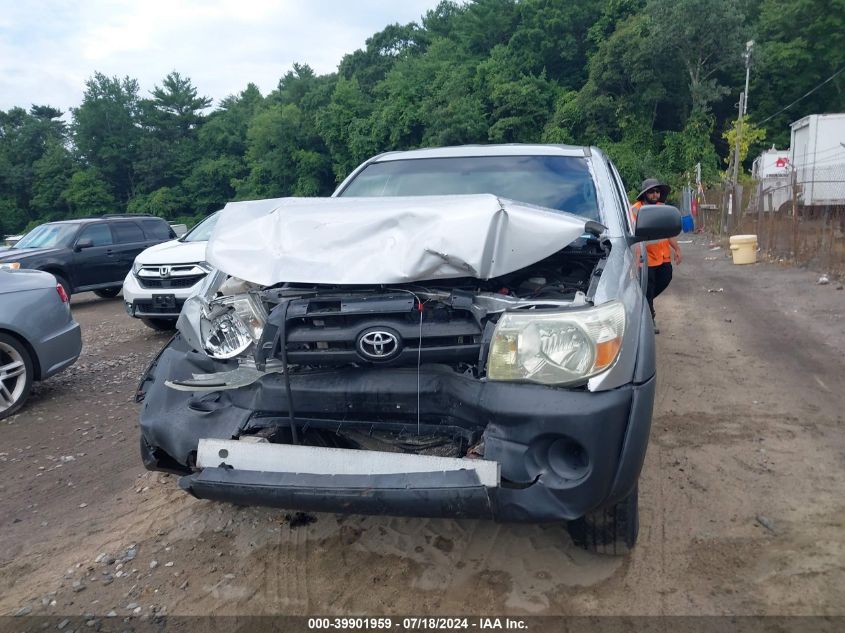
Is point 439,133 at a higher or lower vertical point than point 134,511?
higher

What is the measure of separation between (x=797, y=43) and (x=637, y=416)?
47573 millimetres

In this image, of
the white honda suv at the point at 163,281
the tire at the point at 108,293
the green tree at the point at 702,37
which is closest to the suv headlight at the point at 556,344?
the white honda suv at the point at 163,281

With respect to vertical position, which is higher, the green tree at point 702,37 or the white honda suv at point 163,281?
the green tree at point 702,37

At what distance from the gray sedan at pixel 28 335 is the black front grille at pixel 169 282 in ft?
7.03

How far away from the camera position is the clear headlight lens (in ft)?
9.20

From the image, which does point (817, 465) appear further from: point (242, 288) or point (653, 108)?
point (653, 108)

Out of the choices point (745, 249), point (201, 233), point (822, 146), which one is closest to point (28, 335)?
point (201, 233)

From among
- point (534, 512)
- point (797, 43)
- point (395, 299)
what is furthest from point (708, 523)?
point (797, 43)

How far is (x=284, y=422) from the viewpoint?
8.52 ft

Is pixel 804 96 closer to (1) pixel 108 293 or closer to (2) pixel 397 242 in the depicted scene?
(1) pixel 108 293

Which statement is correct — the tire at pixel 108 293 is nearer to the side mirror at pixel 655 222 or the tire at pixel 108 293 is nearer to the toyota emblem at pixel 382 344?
the side mirror at pixel 655 222

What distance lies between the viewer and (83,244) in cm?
1195

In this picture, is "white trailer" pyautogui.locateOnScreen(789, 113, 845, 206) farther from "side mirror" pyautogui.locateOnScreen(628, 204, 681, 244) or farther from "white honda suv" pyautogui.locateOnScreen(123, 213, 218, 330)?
"side mirror" pyautogui.locateOnScreen(628, 204, 681, 244)

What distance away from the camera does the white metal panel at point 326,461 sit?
2.28 meters
